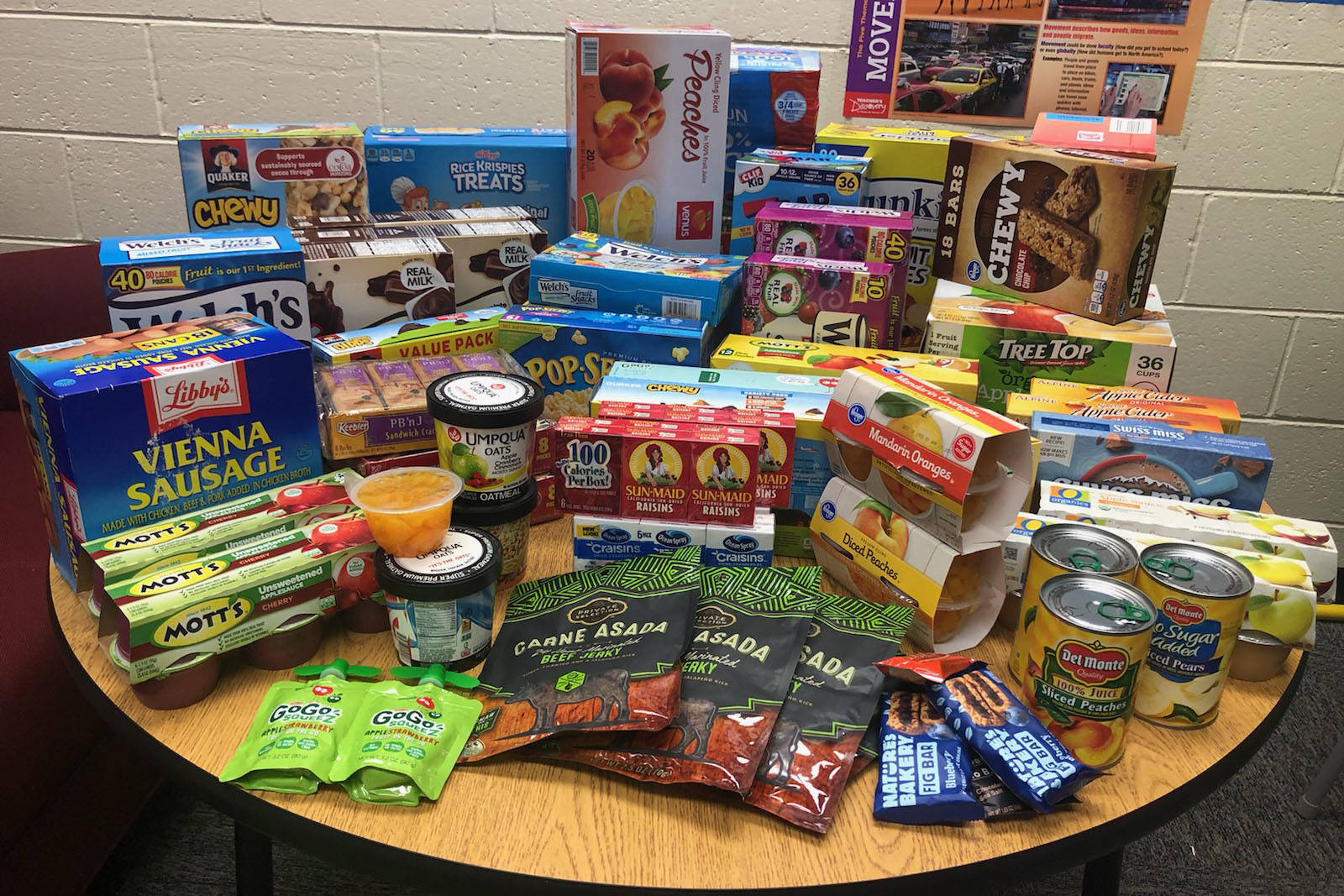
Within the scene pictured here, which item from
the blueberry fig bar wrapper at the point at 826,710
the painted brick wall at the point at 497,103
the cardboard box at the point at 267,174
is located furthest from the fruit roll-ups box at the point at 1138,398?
the painted brick wall at the point at 497,103

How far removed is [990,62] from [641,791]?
86.7 inches

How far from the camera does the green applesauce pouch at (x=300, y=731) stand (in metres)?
0.95

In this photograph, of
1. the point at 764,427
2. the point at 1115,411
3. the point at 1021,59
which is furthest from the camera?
the point at 1021,59

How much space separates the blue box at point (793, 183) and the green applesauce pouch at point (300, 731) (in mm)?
1084

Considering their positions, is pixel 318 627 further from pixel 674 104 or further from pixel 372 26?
pixel 372 26

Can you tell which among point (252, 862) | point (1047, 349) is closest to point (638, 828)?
point (252, 862)

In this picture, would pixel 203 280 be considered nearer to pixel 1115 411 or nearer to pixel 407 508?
pixel 407 508

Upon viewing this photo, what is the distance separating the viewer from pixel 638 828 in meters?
0.93

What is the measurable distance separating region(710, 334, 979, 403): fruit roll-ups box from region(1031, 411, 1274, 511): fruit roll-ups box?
15cm

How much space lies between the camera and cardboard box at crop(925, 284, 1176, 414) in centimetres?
154

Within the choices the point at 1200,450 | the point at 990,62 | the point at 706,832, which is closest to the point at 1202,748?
the point at 1200,450

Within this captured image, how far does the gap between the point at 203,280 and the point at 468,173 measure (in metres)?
0.60

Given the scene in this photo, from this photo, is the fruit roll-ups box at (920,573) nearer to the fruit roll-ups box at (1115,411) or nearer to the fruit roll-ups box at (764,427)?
the fruit roll-ups box at (764,427)

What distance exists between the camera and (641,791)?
3.19 feet
